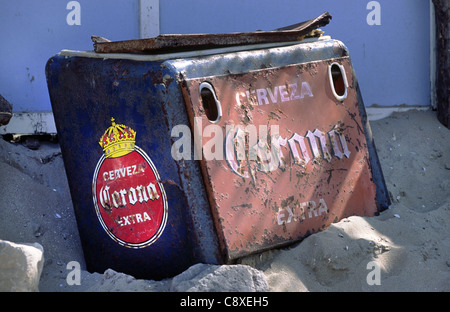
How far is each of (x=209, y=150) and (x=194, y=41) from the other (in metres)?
0.49

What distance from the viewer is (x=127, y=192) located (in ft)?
9.96

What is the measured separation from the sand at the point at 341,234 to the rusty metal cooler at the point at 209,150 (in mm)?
114

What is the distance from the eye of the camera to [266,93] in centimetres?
304

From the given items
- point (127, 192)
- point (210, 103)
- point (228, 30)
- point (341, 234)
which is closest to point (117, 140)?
point (127, 192)

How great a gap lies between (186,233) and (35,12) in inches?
91.2

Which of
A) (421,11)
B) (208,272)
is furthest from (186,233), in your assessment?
(421,11)

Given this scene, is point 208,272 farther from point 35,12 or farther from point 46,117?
point 35,12

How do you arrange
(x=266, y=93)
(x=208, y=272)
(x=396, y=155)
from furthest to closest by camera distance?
(x=396, y=155), (x=266, y=93), (x=208, y=272)

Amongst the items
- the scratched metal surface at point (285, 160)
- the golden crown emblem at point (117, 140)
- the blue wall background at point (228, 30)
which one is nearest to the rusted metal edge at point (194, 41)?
the scratched metal surface at point (285, 160)

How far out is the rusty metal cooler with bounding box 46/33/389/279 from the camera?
9.28 ft

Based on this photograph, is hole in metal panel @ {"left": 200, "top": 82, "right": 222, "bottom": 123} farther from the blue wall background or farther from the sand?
the blue wall background

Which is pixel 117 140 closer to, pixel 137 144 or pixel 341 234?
pixel 137 144

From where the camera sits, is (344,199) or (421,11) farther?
(421,11)

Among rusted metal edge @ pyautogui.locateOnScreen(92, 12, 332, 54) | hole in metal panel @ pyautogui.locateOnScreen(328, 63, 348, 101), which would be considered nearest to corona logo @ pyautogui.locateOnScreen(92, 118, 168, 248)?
rusted metal edge @ pyautogui.locateOnScreen(92, 12, 332, 54)
